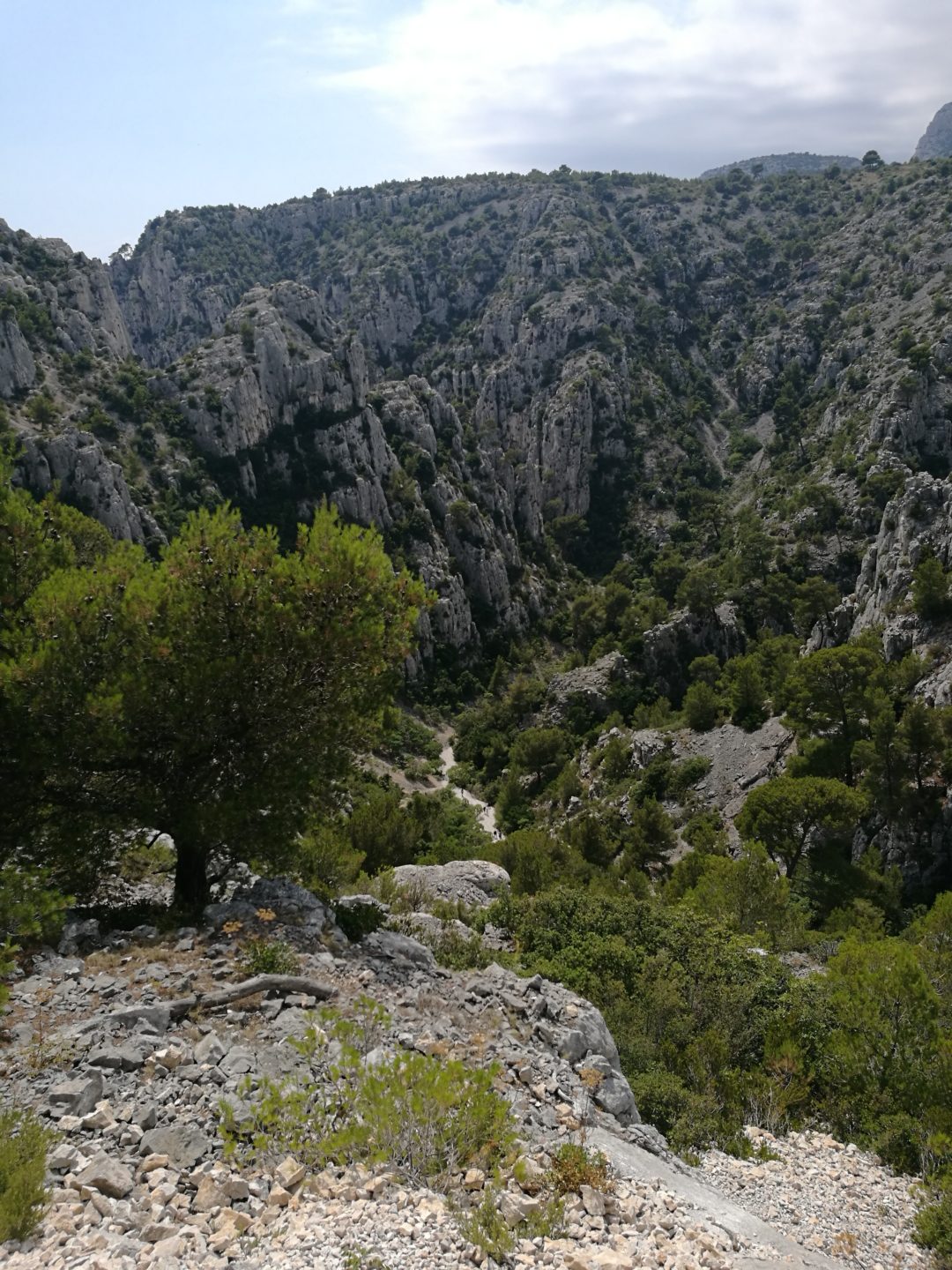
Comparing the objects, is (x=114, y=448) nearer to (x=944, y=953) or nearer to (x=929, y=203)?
(x=944, y=953)

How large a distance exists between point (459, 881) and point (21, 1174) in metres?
19.0

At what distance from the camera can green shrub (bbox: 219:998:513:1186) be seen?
22.2 feet

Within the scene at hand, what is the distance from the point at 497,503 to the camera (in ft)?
342

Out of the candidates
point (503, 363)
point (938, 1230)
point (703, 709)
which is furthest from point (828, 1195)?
point (503, 363)

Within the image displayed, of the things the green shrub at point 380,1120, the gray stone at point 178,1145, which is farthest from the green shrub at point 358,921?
the gray stone at point 178,1145

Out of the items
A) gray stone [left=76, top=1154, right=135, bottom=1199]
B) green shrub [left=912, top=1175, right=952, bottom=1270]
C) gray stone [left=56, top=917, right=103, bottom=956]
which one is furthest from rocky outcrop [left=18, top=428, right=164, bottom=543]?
green shrub [left=912, top=1175, right=952, bottom=1270]

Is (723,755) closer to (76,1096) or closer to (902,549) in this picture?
(902,549)

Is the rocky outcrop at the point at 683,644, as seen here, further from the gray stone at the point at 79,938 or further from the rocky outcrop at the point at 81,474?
the gray stone at the point at 79,938

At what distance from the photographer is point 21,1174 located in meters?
5.75

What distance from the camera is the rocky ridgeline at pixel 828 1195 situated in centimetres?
823

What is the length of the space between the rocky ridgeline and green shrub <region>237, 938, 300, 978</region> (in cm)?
641

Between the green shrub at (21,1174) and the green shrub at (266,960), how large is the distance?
11.5 feet

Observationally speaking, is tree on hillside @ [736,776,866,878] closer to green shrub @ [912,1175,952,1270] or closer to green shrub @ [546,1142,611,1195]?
green shrub @ [912,1175,952,1270]

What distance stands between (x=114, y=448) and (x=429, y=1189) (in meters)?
79.4
